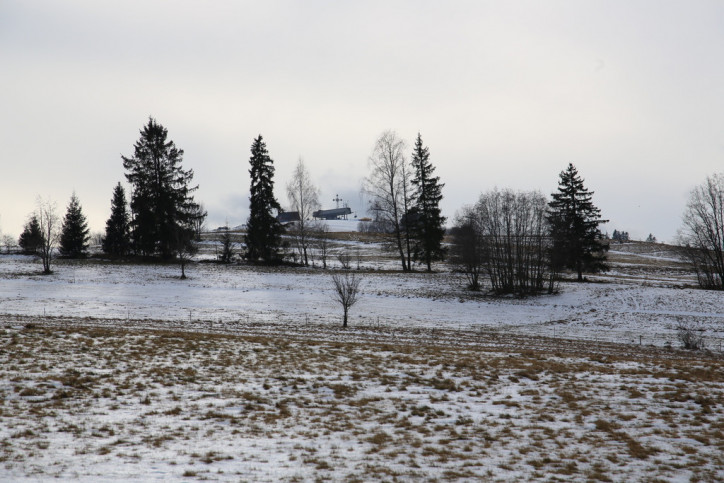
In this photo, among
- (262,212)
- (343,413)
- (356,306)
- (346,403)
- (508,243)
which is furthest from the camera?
(262,212)

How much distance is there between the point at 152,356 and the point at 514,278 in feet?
106

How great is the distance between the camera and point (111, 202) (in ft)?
211

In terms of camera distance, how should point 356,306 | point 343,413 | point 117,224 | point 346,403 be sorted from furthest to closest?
1. point 117,224
2. point 356,306
3. point 346,403
4. point 343,413

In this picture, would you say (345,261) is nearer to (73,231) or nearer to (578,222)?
(578,222)

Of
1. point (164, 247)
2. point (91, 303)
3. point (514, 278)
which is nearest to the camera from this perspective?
point (91, 303)

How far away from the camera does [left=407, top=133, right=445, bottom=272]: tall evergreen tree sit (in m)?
46.8

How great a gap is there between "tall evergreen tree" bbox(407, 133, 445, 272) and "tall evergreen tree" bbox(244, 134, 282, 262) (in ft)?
48.9

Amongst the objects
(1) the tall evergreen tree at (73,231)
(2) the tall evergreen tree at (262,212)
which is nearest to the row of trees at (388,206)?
(2) the tall evergreen tree at (262,212)

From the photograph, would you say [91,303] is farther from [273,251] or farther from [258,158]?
[258,158]

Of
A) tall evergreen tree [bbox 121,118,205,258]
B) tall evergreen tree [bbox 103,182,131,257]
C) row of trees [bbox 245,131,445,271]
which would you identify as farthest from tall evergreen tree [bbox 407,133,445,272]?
tall evergreen tree [bbox 103,182,131,257]

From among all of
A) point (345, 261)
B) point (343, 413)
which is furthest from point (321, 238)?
point (343, 413)

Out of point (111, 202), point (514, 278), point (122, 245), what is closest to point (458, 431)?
point (514, 278)

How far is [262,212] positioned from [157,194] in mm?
11672

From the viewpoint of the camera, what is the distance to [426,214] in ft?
155
